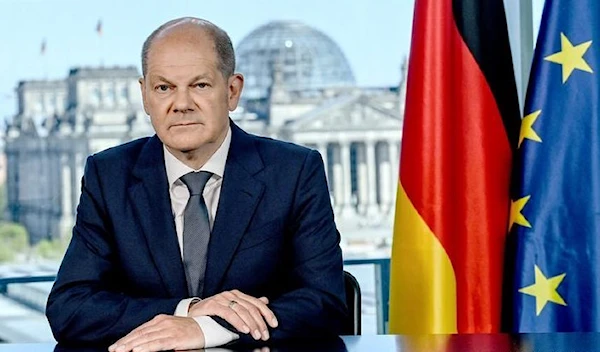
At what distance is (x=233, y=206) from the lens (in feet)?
7.16

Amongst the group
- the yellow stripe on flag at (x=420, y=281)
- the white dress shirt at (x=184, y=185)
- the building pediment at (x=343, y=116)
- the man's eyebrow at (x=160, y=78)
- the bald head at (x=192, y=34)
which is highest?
the bald head at (x=192, y=34)

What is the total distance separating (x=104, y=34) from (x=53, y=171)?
0.77 meters

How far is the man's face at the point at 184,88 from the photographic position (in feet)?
6.91

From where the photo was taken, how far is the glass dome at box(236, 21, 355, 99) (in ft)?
15.9

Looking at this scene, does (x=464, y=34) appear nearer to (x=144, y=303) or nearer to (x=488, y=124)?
(x=488, y=124)

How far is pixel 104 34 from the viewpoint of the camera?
492 centimetres

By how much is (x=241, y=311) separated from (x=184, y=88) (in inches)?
18.9

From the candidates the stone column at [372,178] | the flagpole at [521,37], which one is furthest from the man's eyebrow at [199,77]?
the stone column at [372,178]

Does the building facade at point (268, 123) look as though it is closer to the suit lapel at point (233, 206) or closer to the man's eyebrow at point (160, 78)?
the suit lapel at point (233, 206)

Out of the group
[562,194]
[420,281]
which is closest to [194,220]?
[420,281]

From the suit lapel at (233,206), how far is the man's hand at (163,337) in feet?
0.94

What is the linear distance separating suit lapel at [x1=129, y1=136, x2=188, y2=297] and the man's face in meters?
0.11

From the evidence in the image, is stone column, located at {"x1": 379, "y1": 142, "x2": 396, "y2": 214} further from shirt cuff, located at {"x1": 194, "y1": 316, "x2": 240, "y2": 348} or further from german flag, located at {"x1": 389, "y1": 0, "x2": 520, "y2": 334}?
shirt cuff, located at {"x1": 194, "y1": 316, "x2": 240, "y2": 348}

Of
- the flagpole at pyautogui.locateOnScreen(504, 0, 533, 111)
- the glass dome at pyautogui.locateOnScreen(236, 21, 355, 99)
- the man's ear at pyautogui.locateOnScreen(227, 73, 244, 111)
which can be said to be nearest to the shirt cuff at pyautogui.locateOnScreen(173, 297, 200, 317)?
the man's ear at pyautogui.locateOnScreen(227, 73, 244, 111)
